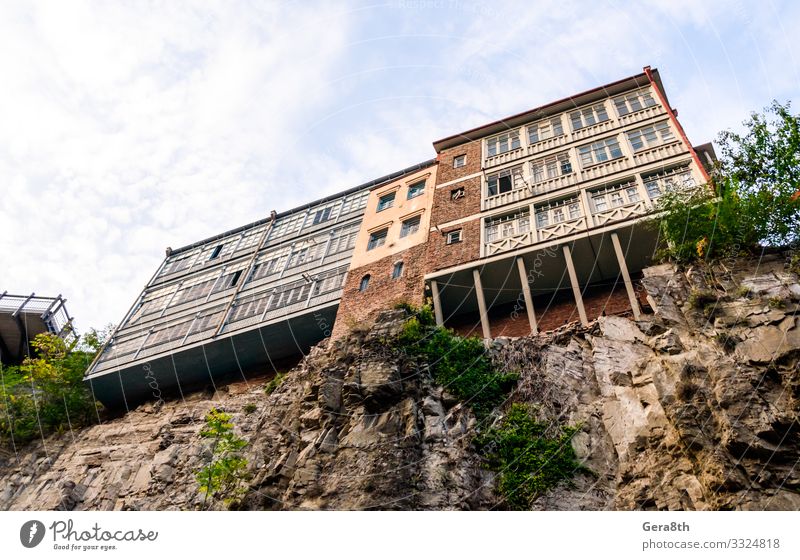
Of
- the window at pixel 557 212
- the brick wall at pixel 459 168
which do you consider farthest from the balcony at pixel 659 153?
the brick wall at pixel 459 168

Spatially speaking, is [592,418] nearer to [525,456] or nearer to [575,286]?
[525,456]

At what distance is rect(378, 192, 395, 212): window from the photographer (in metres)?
32.0

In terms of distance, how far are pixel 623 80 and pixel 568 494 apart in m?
20.7

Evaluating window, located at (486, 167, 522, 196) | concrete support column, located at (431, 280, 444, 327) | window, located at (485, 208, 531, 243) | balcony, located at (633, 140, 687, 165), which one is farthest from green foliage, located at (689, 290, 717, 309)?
window, located at (486, 167, 522, 196)

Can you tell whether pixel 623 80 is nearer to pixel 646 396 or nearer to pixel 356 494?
pixel 646 396

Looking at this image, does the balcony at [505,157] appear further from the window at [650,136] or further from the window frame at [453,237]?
the window at [650,136]

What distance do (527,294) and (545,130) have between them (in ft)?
35.1

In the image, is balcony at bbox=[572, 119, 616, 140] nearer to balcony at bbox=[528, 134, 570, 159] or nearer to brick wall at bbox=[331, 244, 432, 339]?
balcony at bbox=[528, 134, 570, 159]

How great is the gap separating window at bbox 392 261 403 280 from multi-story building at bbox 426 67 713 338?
154cm

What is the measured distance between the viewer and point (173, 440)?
24.4 metres

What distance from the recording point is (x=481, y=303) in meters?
22.7

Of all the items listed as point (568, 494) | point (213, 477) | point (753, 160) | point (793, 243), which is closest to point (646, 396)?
point (568, 494)

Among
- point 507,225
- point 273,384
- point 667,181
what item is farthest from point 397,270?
point 667,181

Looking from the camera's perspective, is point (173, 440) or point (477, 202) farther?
point (477, 202)
